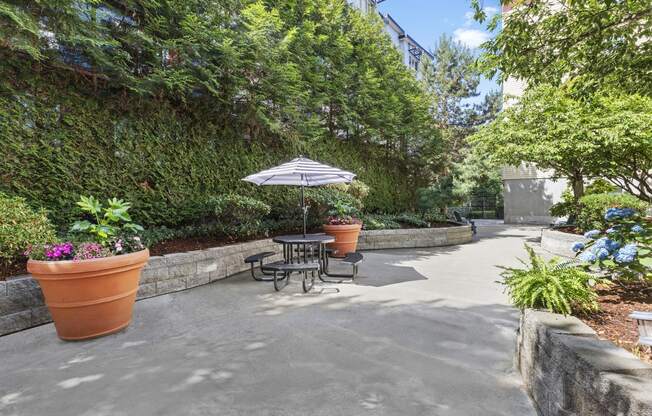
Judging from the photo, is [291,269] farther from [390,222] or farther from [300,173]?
[390,222]

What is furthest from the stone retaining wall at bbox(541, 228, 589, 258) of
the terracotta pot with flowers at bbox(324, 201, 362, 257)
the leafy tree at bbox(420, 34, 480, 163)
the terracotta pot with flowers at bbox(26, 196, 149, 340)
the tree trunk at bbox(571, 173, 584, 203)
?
the leafy tree at bbox(420, 34, 480, 163)

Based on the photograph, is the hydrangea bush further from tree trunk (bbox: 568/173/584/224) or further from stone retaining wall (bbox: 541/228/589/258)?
tree trunk (bbox: 568/173/584/224)

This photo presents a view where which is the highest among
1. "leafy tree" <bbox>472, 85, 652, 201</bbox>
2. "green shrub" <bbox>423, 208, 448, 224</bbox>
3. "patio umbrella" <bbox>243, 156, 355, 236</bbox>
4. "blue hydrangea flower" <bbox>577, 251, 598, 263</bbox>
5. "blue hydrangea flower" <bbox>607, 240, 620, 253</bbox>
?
"leafy tree" <bbox>472, 85, 652, 201</bbox>

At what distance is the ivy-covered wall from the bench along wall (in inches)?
51.9

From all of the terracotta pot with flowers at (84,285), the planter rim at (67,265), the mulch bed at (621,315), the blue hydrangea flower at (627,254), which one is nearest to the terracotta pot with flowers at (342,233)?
the terracotta pot with flowers at (84,285)

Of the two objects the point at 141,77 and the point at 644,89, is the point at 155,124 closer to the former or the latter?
the point at 141,77

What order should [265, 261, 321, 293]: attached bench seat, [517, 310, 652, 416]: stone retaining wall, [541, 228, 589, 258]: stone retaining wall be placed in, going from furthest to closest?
[541, 228, 589, 258]: stone retaining wall
[265, 261, 321, 293]: attached bench seat
[517, 310, 652, 416]: stone retaining wall

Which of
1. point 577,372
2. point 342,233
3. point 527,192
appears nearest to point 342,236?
point 342,233

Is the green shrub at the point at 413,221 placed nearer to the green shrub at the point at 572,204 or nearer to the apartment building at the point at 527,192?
the green shrub at the point at 572,204

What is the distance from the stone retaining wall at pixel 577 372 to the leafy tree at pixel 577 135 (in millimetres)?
7195

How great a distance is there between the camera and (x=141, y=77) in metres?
6.06

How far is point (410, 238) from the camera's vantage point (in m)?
10.4

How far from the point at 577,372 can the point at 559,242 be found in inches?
334

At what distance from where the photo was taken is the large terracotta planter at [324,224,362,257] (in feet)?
26.4
